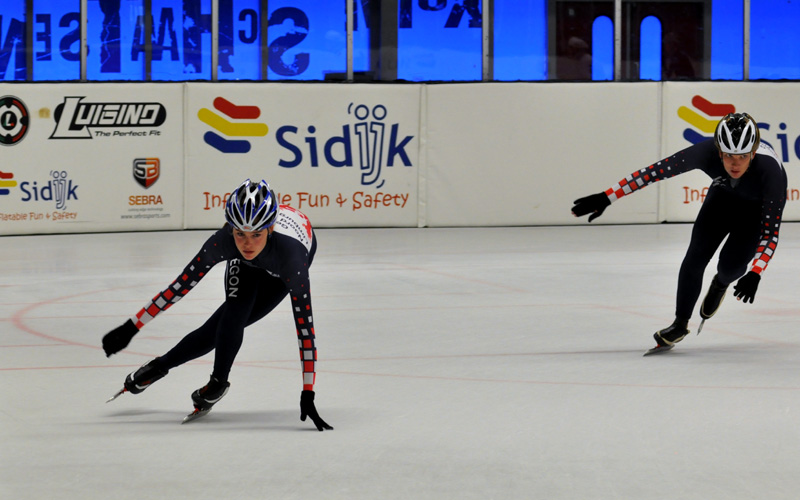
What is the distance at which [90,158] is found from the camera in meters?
14.2

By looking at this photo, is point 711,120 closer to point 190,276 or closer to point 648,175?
point 648,175

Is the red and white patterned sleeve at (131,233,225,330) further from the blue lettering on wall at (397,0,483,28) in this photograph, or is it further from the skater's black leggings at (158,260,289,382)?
the blue lettering on wall at (397,0,483,28)

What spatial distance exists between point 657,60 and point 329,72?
4900 millimetres

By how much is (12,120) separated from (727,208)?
10.2 meters

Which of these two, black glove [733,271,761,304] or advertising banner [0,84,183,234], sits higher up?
advertising banner [0,84,183,234]

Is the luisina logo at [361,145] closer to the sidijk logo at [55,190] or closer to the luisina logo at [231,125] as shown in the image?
the luisina logo at [231,125]

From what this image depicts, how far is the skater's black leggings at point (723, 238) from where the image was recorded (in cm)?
640

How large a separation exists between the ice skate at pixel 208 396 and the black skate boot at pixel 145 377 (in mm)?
216

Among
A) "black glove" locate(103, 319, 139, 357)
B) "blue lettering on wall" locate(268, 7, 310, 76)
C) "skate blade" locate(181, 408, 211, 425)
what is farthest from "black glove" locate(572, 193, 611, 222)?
"blue lettering on wall" locate(268, 7, 310, 76)

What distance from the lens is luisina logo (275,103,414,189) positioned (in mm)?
14711

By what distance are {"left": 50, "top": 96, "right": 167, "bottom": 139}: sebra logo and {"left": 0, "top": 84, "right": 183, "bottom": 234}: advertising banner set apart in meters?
0.01

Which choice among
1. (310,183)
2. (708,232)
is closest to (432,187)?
(310,183)

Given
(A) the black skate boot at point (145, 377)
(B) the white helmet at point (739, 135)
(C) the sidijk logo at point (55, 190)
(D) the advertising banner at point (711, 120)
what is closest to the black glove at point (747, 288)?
(B) the white helmet at point (739, 135)

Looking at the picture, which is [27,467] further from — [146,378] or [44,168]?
[44,168]
